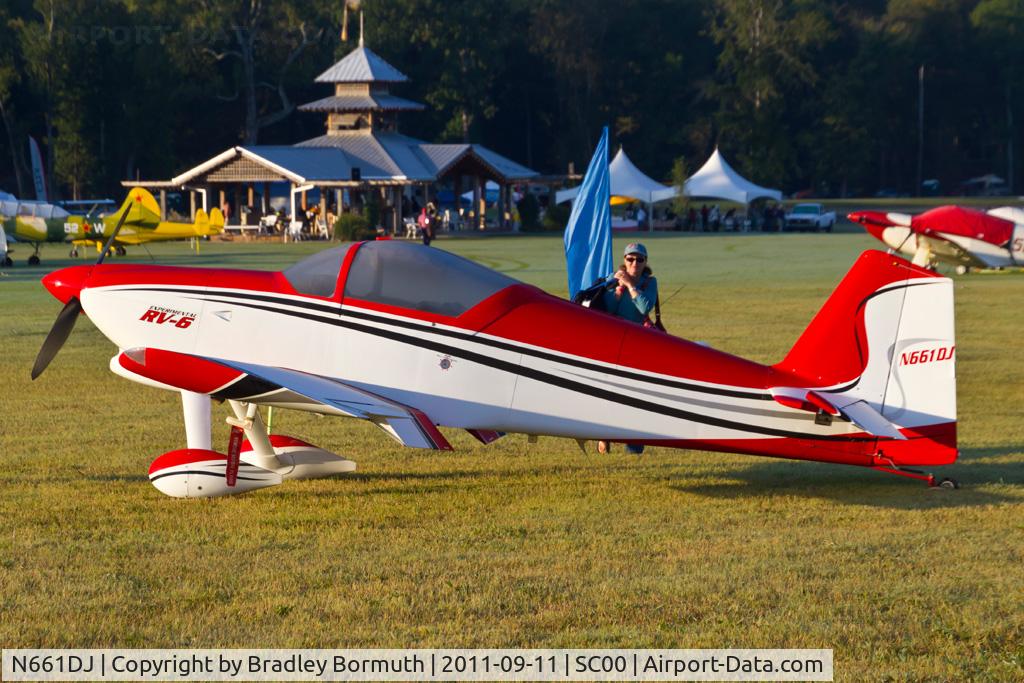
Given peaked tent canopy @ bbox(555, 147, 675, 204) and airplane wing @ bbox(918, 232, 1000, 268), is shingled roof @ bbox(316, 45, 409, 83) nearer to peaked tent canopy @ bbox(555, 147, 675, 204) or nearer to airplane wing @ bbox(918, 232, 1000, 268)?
peaked tent canopy @ bbox(555, 147, 675, 204)

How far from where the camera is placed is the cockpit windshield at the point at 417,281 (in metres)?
9.58

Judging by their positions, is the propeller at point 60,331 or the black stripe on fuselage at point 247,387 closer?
the black stripe on fuselage at point 247,387

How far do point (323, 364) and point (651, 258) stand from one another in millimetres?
36180

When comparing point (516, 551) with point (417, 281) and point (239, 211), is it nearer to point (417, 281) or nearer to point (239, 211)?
point (417, 281)

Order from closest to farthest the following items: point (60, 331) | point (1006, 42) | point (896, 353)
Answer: point (896, 353) → point (60, 331) → point (1006, 42)

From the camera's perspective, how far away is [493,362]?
9.48 meters

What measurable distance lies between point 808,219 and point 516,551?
65532 millimetres

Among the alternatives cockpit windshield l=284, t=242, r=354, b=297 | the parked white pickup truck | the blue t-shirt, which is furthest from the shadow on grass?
the parked white pickup truck

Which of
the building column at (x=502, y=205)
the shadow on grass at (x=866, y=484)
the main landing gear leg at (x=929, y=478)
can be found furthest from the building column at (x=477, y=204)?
the main landing gear leg at (x=929, y=478)

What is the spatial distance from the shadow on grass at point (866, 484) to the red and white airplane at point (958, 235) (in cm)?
2500

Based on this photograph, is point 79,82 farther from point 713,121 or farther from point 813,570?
point 813,570

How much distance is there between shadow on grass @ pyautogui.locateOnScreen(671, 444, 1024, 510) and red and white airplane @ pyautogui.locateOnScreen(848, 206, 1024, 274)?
2500 cm

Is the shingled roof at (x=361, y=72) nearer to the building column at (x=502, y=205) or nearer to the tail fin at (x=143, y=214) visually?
the building column at (x=502, y=205)

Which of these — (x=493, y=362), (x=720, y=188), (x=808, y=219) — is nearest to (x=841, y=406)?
(x=493, y=362)
